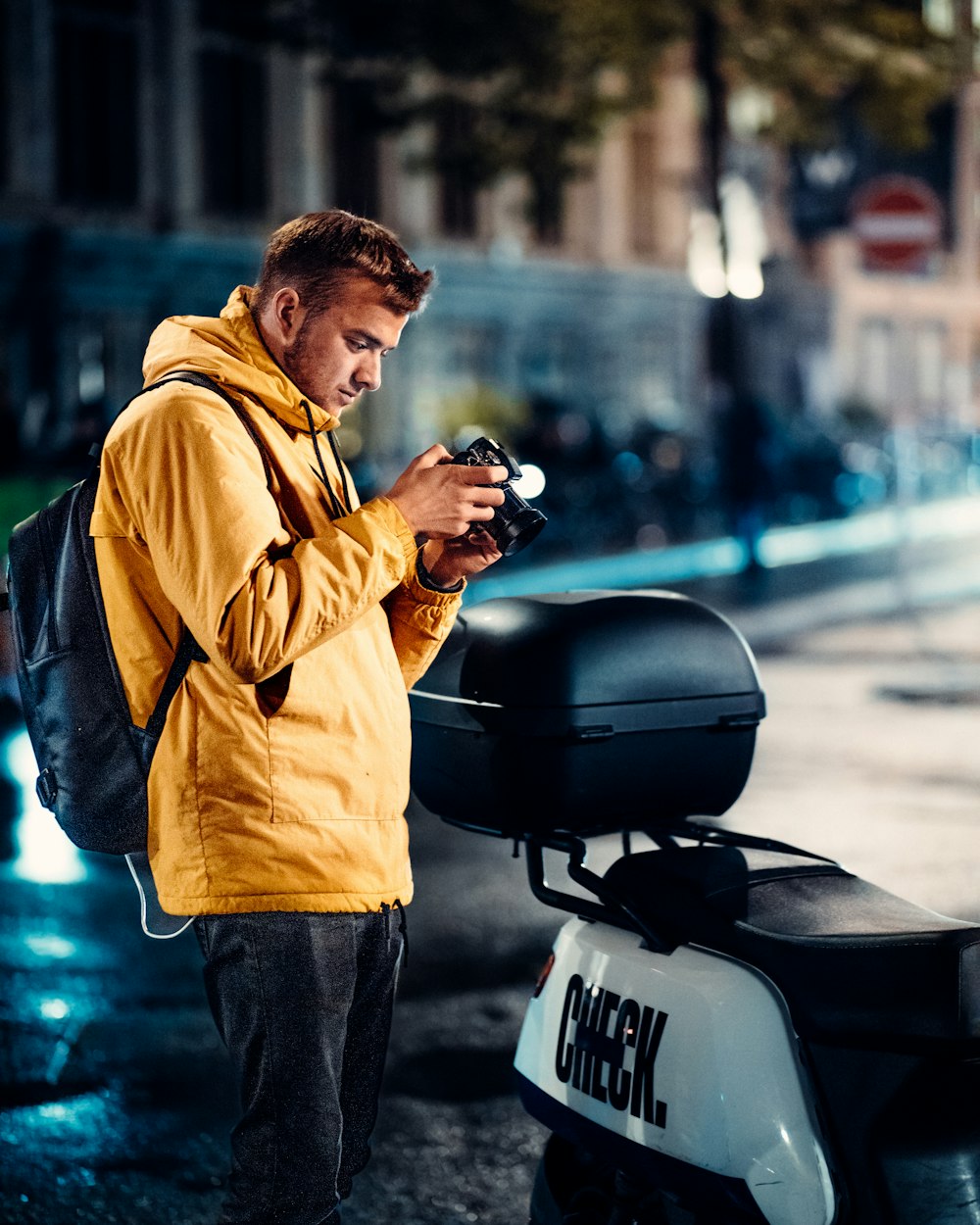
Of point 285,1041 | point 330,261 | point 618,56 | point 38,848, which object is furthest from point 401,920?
point 618,56

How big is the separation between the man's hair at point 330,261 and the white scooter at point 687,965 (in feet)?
1.88

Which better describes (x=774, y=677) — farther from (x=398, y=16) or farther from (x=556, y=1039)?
(x=398, y=16)

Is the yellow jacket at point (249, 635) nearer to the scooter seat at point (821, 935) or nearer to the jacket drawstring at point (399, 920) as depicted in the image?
the jacket drawstring at point (399, 920)

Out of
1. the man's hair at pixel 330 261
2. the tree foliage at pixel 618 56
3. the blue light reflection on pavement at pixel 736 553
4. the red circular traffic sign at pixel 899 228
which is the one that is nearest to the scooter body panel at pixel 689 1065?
the man's hair at pixel 330 261

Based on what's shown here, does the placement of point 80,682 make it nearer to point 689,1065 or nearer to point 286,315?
point 286,315

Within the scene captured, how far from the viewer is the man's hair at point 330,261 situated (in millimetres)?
2498

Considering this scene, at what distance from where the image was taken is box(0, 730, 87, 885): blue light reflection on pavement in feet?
21.9

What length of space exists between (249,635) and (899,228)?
39.1 feet

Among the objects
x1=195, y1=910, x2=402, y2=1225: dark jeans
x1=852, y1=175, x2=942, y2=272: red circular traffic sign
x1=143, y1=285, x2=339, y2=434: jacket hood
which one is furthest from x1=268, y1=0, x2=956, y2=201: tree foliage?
x1=195, y1=910, x2=402, y2=1225: dark jeans

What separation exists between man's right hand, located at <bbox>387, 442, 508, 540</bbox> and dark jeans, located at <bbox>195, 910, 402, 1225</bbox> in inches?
22.4

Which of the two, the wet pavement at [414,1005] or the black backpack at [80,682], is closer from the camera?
the black backpack at [80,682]

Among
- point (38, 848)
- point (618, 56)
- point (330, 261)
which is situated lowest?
point (38, 848)

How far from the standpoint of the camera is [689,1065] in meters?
2.38

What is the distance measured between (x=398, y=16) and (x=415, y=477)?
63.6ft
